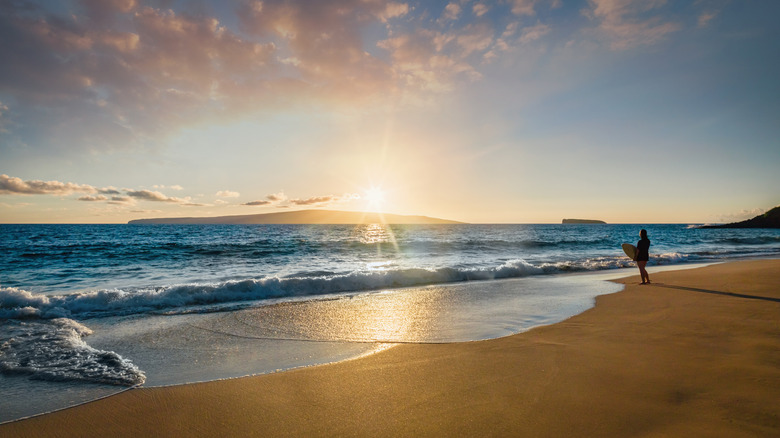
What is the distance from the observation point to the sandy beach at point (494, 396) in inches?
113

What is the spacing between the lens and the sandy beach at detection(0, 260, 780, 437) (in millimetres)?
2867

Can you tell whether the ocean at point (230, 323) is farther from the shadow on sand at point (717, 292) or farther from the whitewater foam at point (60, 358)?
the shadow on sand at point (717, 292)

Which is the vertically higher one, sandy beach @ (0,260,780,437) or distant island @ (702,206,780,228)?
distant island @ (702,206,780,228)

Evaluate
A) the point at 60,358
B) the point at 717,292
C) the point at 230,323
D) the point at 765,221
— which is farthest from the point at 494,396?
the point at 765,221

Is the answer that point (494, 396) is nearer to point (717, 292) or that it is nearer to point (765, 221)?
point (717, 292)

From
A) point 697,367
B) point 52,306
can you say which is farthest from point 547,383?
point 52,306

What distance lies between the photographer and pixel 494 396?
11.1 ft

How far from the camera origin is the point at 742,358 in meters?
4.19

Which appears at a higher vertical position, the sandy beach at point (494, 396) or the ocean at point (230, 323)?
the sandy beach at point (494, 396)

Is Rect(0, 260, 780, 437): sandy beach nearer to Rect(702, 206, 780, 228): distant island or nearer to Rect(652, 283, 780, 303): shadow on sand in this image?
Rect(652, 283, 780, 303): shadow on sand

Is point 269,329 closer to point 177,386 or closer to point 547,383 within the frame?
point 177,386

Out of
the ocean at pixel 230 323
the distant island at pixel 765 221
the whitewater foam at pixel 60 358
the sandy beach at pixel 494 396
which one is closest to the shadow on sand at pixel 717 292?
the ocean at pixel 230 323

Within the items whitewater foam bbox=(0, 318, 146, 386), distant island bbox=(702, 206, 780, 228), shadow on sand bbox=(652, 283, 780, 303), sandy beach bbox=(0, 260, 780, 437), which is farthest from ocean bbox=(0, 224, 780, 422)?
distant island bbox=(702, 206, 780, 228)

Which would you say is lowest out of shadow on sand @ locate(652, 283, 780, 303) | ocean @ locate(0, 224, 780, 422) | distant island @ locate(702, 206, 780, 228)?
ocean @ locate(0, 224, 780, 422)
